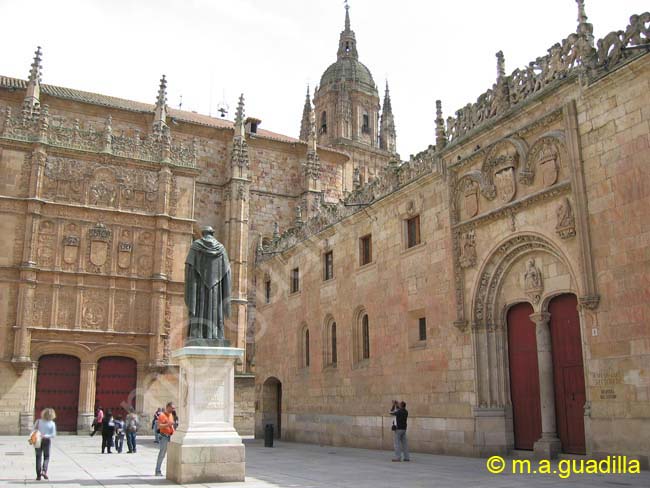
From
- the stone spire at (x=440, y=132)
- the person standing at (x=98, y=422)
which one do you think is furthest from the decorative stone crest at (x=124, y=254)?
the stone spire at (x=440, y=132)

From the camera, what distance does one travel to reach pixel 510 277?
16.0 m

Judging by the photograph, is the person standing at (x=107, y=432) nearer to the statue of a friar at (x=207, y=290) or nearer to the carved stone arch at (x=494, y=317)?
the statue of a friar at (x=207, y=290)

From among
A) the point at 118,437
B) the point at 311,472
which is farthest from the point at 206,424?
the point at 118,437

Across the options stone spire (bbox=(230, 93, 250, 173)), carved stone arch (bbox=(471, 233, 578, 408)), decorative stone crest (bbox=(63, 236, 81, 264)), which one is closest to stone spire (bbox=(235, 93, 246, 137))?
stone spire (bbox=(230, 93, 250, 173))

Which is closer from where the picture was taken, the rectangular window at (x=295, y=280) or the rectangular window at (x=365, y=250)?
the rectangular window at (x=365, y=250)

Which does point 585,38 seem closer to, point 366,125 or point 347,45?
point 366,125

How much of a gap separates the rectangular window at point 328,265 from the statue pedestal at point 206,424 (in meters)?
12.7

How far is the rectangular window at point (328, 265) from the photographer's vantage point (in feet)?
79.2

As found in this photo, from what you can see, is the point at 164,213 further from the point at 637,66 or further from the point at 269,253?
the point at 637,66

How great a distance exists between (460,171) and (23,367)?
→ 20889 millimetres

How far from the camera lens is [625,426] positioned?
11914 millimetres

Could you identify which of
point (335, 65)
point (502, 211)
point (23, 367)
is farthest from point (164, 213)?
point (335, 65)

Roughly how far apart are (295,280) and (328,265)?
9.98 ft

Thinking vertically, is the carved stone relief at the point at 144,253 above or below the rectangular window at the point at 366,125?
below
